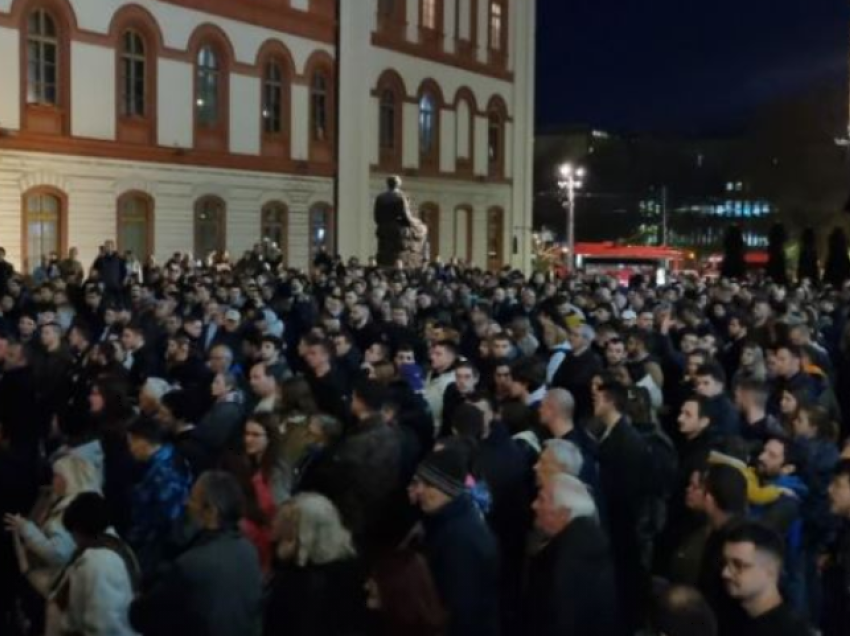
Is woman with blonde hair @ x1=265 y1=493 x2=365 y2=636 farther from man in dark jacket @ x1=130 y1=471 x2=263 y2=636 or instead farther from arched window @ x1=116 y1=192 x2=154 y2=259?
arched window @ x1=116 y1=192 x2=154 y2=259

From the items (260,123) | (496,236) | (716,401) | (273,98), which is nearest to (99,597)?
(716,401)

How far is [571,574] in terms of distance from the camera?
5.95m

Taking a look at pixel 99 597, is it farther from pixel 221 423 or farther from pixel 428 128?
pixel 428 128

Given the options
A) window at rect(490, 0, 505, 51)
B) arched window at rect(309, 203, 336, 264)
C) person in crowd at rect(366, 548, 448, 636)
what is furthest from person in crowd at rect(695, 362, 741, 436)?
window at rect(490, 0, 505, 51)

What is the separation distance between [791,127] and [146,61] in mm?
50788

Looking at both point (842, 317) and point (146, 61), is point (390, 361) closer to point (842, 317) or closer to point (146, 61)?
point (842, 317)

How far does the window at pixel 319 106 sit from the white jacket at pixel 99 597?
36534 millimetres

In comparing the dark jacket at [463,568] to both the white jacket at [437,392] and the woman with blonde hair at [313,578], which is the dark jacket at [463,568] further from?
the white jacket at [437,392]

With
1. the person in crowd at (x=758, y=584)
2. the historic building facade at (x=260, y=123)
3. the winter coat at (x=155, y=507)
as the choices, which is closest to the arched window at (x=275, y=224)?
the historic building facade at (x=260, y=123)

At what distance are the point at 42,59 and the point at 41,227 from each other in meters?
4.19

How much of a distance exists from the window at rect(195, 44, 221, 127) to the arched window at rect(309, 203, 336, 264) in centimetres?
567

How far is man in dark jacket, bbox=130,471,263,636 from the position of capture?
5.60 m

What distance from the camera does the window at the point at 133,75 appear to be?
3378cm

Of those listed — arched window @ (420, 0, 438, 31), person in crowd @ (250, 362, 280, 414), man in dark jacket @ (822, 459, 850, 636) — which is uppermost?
arched window @ (420, 0, 438, 31)
